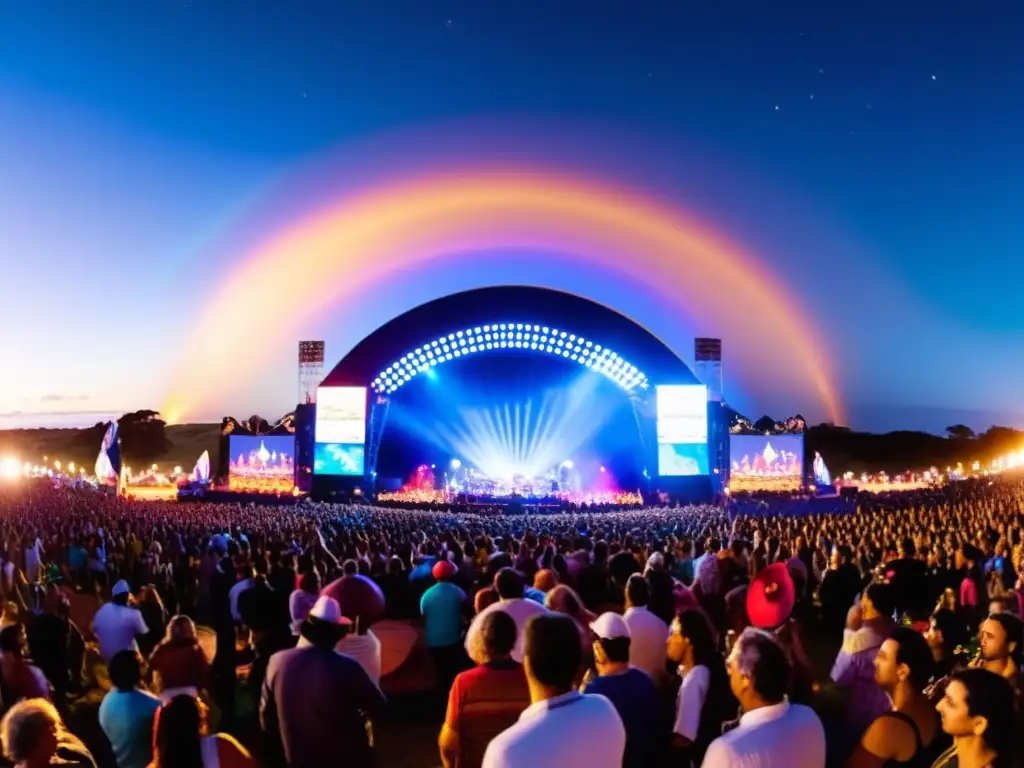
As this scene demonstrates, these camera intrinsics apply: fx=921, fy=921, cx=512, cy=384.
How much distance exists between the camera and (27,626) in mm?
7113

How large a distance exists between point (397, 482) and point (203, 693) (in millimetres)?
→ 37622

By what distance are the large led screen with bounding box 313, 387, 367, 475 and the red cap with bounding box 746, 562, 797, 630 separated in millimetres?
34248

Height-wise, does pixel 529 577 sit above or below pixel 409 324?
below

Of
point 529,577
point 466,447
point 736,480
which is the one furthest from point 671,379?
point 529,577

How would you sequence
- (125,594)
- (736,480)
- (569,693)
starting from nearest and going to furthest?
(569,693), (125,594), (736,480)

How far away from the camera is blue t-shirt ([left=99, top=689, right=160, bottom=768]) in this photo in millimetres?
4062

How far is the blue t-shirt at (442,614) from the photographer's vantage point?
7.11 meters

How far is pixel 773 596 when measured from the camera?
4844mm

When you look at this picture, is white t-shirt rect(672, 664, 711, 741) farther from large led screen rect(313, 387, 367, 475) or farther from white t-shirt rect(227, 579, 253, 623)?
large led screen rect(313, 387, 367, 475)

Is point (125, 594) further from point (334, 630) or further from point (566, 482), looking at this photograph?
point (566, 482)

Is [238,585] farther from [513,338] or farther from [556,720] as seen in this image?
[513,338]

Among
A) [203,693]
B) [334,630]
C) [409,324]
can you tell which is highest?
[409,324]

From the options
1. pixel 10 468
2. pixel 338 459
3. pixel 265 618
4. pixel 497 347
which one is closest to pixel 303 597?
pixel 265 618

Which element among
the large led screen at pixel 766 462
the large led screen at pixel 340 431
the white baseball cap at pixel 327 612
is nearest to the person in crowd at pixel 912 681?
the white baseball cap at pixel 327 612
